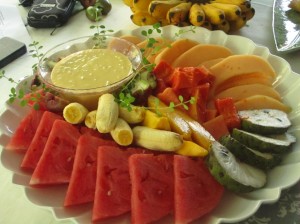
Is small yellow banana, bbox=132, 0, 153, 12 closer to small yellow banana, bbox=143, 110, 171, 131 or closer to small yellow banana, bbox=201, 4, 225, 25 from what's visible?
small yellow banana, bbox=201, 4, 225, 25

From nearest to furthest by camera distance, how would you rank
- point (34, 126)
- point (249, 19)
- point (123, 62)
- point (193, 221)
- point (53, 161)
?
1. point (193, 221)
2. point (53, 161)
3. point (34, 126)
4. point (123, 62)
5. point (249, 19)

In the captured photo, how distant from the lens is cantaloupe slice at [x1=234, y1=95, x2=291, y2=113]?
101 cm

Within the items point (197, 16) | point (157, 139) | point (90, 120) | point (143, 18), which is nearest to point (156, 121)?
point (157, 139)

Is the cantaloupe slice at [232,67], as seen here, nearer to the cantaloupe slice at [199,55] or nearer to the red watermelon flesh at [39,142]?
the cantaloupe slice at [199,55]

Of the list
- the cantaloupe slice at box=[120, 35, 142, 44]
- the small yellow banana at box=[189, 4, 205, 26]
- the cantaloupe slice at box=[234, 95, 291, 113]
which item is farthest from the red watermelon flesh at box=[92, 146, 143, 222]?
the small yellow banana at box=[189, 4, 205, 26]

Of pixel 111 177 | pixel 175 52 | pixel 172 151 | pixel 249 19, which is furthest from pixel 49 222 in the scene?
pixel 249 19

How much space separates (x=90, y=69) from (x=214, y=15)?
542 mm

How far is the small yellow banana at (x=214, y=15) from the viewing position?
1.35 meters

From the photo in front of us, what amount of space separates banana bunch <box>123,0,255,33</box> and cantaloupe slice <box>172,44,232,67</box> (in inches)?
9.2

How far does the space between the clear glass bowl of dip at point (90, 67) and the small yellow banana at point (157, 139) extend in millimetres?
194

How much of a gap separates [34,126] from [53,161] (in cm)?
17

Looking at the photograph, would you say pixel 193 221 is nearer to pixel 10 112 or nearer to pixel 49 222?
pixel 49 222

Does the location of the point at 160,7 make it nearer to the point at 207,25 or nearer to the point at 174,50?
the point at 207,25

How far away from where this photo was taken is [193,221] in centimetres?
76
